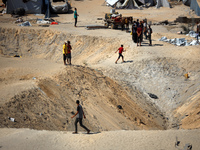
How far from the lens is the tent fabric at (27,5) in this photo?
30.4 m

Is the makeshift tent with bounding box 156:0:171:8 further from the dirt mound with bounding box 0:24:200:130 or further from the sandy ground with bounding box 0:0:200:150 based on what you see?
the dirt mound with bounding box 0:24:200:130

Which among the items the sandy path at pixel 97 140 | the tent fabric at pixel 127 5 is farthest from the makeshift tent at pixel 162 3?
the sandy path at pixel 97 140

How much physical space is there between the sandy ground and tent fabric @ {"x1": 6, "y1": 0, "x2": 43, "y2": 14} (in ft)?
32.6

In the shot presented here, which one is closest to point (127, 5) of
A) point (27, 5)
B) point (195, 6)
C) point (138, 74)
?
point (195, 6)

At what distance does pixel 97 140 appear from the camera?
858 centimetres

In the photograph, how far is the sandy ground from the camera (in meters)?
8.62

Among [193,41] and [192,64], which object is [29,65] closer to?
[192,64]

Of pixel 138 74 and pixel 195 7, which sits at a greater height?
pixel 195 7

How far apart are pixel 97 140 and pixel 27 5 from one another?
2496cm

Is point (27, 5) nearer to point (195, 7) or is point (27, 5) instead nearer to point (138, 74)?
point (138, 74)

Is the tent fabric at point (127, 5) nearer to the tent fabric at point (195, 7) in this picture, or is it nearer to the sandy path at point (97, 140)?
the tent fabric at point (195, 7)

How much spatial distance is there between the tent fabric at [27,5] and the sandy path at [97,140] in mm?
23641

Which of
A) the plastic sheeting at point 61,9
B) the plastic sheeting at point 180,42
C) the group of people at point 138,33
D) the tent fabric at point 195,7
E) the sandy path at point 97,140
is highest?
the tent fabric at point 195,7

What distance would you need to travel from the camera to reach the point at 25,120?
33.4ft
